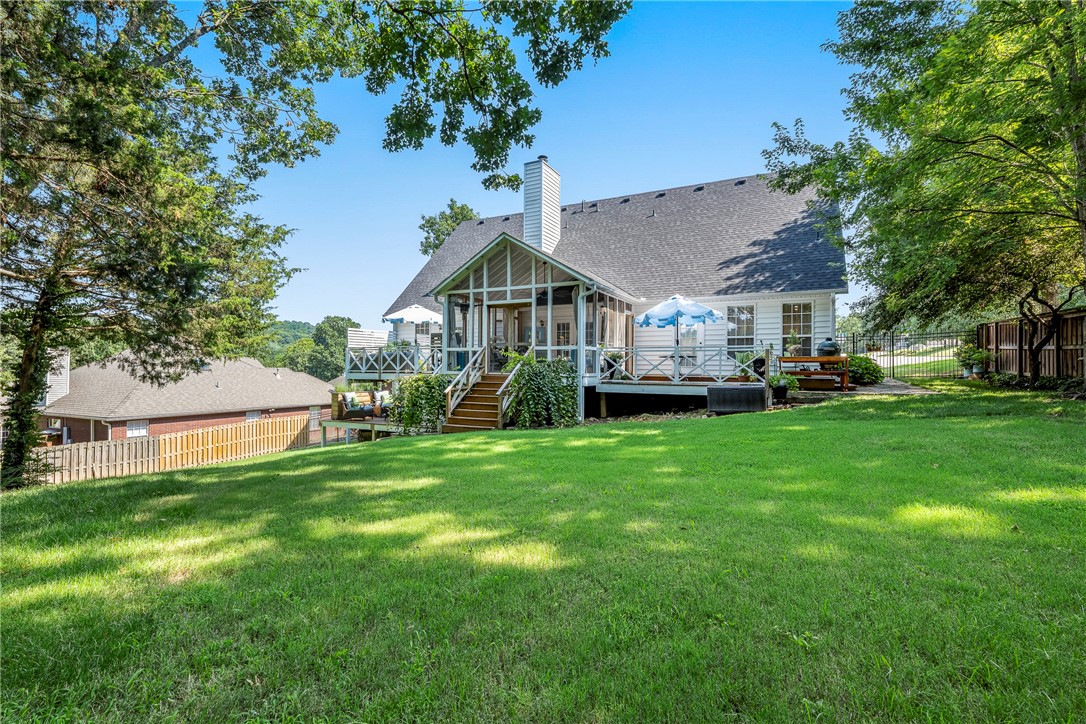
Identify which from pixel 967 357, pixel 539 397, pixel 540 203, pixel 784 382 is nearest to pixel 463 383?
pixel 539 397

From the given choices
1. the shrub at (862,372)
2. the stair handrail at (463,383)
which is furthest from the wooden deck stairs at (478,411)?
the shrub at (862,372)

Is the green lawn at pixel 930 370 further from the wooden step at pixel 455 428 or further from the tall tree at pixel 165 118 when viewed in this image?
the tall tree at pixel 165 118

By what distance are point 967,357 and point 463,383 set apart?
1874cm

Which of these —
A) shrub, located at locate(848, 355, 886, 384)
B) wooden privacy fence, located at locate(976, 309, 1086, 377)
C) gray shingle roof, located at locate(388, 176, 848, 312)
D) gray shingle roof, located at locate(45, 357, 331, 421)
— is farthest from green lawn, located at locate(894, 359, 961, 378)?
gray shingle roof, located at locate(45, 357, 331, 421)

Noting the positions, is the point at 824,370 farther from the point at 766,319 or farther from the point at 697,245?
the point at 697,245

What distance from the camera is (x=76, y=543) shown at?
354cm

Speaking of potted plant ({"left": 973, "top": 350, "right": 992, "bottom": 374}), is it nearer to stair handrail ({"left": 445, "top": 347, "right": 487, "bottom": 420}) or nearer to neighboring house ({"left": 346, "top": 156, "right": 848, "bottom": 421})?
neighboring house ({"left": 346, "top": 156, "right": 848, "bottom": 421})

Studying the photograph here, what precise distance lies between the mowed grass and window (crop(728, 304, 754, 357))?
432 inches

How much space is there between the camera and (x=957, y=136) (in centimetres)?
807

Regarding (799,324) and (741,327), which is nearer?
(799,324)

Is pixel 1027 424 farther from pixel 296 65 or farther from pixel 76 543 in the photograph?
pixel 296 65

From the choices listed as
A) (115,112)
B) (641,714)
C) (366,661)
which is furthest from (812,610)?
(115,112)

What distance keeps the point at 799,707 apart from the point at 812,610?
28.1 inches

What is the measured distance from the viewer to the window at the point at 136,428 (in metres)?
23.3
